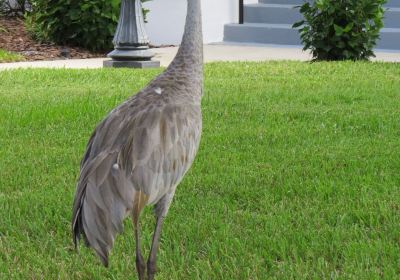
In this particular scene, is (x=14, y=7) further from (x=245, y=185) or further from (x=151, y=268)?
(x=151, y=268)

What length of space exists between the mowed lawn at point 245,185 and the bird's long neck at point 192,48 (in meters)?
0.99

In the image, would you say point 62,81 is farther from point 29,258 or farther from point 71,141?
point 29,258

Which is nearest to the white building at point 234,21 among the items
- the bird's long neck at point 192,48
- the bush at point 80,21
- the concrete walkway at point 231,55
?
the concrete walkway at point 231,55

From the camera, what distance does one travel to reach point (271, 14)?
640 inches

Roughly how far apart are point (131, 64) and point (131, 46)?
0.79 feet

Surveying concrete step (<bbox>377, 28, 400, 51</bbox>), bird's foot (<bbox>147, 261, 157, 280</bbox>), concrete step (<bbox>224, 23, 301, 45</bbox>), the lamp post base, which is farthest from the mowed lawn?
concrete step (<bbox>224, 23, 301, 45</bbox>)

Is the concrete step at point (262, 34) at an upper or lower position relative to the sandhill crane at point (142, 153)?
lower

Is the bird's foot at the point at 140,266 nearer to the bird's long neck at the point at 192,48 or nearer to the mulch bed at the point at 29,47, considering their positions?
the bird's long neck at the point at 192,48

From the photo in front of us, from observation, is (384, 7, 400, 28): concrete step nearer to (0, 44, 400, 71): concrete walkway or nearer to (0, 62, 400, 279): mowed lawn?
(0, 44, 400, 71): concrete walkway

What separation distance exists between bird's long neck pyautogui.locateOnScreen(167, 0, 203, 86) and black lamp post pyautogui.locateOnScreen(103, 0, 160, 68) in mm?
7576

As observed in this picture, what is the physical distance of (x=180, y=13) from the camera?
16.0 m

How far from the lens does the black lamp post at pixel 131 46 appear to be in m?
12.2

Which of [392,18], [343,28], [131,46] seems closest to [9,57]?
[131,46]

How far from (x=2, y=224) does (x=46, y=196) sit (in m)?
0.49
